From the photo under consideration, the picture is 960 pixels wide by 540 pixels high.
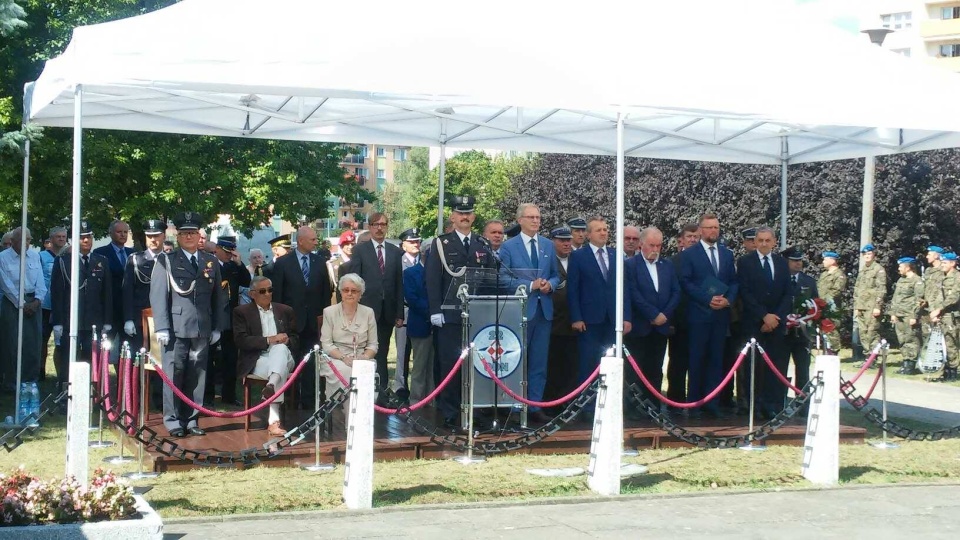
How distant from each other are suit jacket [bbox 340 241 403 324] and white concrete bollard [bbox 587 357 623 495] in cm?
374

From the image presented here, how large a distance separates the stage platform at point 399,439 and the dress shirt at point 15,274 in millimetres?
2742

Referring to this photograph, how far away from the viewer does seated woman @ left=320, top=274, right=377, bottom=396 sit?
10945 millimetres

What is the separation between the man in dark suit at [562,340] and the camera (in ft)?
40.1

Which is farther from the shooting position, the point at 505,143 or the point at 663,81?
the point at 505,143

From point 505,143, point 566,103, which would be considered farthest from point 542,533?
point 505,143

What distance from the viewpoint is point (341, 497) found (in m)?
8.73

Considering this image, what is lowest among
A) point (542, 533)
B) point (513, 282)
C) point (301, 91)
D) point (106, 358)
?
point (542, 533)

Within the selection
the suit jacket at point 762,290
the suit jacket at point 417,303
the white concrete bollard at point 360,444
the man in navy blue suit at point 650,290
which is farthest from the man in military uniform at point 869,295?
the white concrete bollard at point 360,444

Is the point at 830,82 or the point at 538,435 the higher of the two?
the point at 830,82

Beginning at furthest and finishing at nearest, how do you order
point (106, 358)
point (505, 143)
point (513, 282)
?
1. point (505, 143)
2. point (513, 282)
3. point (106, 358)

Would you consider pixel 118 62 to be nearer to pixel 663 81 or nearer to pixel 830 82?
pixel 663 81

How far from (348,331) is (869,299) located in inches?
457

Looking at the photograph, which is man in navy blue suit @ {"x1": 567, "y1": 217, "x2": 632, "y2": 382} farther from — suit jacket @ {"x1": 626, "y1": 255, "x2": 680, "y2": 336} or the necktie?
suit jacket @ {"x1": 626, "y1": 255, "x2": 680, "y2": 336}

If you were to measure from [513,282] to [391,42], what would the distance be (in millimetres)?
2851
